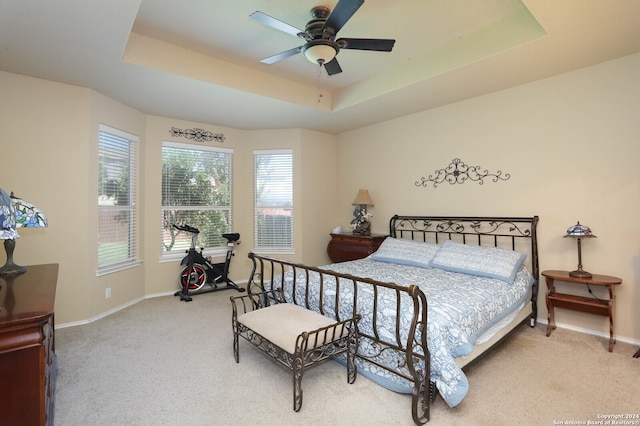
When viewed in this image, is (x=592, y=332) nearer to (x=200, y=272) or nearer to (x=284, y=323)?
(x=284, y=323)

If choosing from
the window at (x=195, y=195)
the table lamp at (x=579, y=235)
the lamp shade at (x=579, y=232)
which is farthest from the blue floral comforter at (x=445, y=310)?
the window at (x=195, y=195)

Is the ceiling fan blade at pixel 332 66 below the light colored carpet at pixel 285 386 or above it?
above

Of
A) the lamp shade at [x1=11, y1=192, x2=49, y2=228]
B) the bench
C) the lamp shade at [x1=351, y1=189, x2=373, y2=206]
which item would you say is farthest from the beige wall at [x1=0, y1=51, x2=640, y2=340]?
the bench

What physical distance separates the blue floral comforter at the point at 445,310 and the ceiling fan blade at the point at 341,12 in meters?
2.03

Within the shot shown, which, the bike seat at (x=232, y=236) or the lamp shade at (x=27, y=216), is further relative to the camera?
the bike seat at (x=232, y=236)

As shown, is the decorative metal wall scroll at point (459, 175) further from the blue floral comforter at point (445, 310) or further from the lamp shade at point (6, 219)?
the lamp shade at point (6, 219)

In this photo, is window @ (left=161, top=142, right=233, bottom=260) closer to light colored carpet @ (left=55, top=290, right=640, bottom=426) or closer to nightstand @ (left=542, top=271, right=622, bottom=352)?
light colored carpet @ (left=55, top=290, right=640, bottom=426)

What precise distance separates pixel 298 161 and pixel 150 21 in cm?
293

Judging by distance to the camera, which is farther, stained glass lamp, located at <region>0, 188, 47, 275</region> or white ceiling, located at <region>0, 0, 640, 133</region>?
white ceiling, located at <region>0, 0, 640, 133</region>

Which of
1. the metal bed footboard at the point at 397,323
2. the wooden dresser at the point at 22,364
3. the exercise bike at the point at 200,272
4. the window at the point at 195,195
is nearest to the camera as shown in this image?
the wooden dresser at the point at 22,364

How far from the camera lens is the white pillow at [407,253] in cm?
353

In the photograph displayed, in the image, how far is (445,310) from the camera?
2.10 m

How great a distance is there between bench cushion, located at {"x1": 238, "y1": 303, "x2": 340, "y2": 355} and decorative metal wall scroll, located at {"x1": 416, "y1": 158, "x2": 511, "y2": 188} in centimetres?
272

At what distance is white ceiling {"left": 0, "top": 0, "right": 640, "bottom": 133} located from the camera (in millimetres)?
2297
